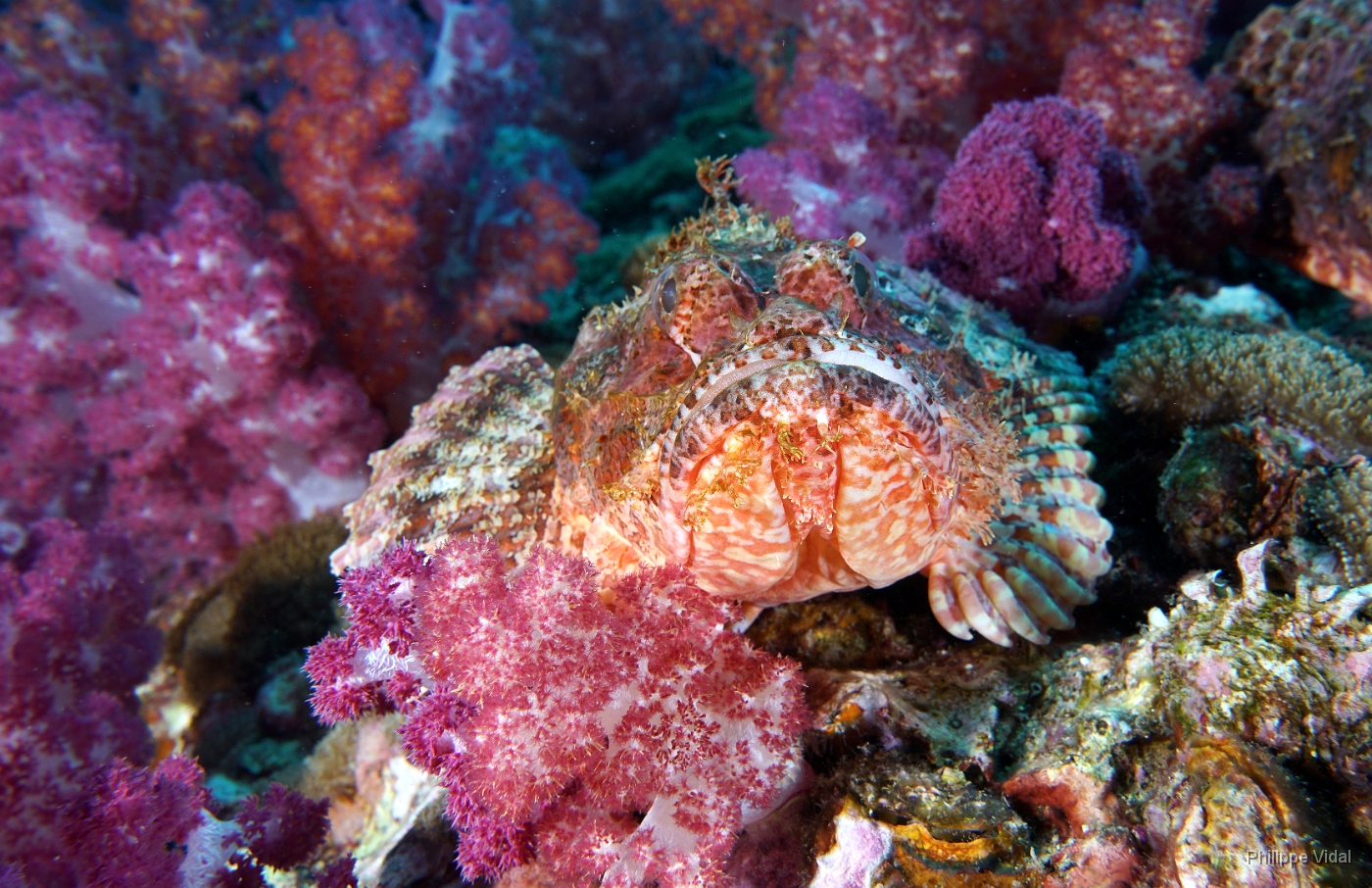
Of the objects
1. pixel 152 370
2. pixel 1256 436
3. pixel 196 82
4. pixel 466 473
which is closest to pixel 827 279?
pixel 1256 436

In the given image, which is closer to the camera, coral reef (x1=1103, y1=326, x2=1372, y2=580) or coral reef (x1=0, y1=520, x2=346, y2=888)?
coral reef (x1=1103, y1=326, x2=1372, y2=580)

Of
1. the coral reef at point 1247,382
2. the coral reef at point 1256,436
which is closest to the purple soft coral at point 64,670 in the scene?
the coral reef at point 1256,436

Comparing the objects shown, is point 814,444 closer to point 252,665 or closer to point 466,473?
point 466,473

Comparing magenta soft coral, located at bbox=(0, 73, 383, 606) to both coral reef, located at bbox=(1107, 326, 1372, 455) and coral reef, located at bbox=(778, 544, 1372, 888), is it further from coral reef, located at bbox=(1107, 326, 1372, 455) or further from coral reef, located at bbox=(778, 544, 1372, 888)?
coral reef, located at bbox=(1107, 326, 1372, 455)

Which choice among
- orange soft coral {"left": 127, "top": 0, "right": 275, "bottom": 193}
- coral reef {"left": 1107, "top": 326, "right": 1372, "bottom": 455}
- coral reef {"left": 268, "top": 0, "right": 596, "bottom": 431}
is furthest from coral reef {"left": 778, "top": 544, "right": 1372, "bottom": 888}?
orange soft coral {"left": 127, "top": 0, "right": 275, "bottom": 193}

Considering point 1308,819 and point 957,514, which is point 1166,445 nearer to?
point 957,514

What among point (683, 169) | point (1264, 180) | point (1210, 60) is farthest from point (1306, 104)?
point (683, 169)
